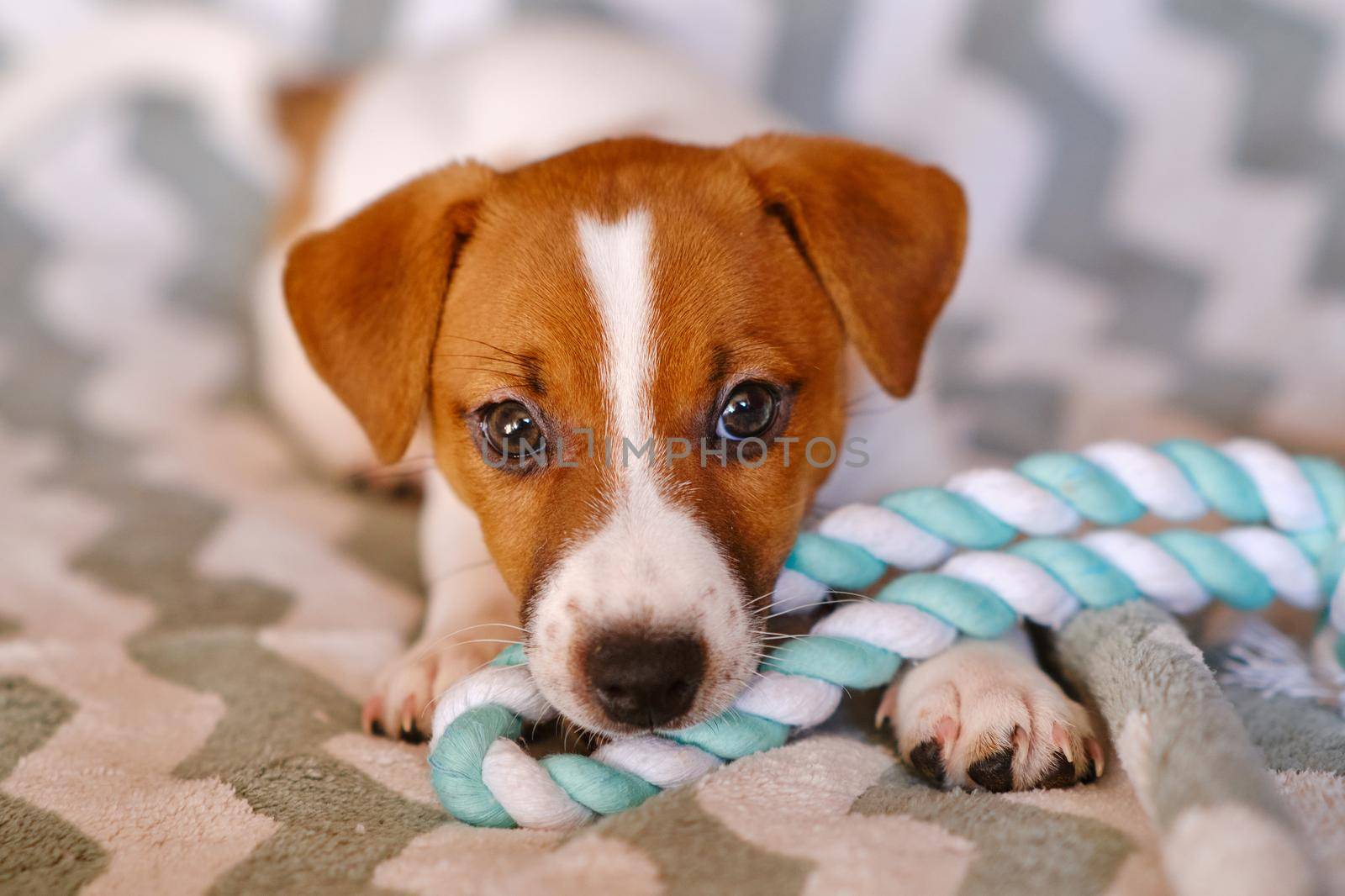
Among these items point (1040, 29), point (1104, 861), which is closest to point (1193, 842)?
point (1104, 861)

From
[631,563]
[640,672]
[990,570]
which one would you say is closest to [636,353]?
[631,563]

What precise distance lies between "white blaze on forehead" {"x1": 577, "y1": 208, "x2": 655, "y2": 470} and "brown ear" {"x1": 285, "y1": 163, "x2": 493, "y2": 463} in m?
0.33

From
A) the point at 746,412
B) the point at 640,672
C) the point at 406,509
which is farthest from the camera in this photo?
the point at 406,509

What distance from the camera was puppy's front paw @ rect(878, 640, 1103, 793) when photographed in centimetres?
158

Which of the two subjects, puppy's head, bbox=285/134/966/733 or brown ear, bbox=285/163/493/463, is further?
brown ear, bbox=285/163/493/463

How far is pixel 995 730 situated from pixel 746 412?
2.04 feet

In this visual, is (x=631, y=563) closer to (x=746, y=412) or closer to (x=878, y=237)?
(x=746, y=412)

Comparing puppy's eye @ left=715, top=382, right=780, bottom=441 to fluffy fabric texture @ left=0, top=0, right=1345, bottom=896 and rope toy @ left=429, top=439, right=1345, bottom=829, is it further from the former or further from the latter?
fluffy fabric texture @ left=0, top=0, right=1345, bottom=896

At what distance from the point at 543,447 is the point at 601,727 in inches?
19.4

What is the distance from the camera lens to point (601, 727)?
1.62 meters

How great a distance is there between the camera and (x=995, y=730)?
1.60m

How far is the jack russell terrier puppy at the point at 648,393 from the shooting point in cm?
163

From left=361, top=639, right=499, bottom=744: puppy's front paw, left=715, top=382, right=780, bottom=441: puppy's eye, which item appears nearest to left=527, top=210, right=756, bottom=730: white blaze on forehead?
left=715, top=382, right=780, bottom=441: puppy's eye


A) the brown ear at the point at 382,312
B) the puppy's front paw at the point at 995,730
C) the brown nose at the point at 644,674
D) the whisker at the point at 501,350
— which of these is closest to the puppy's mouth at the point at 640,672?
the brown nose at the point at 644,674
